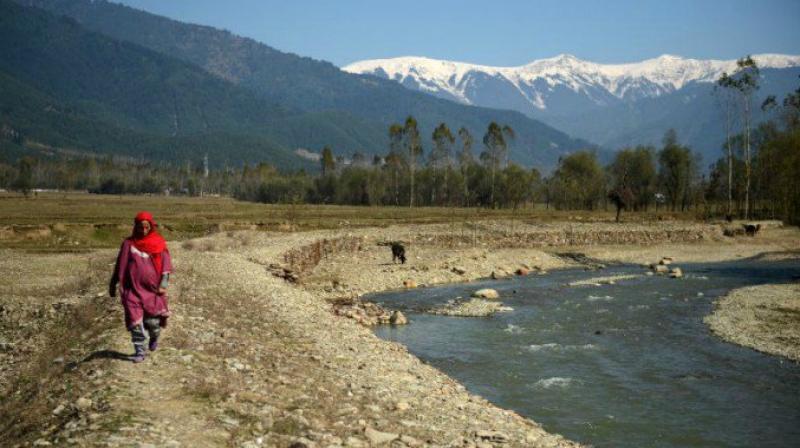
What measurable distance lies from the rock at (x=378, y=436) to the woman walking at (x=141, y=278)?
5.56 metres

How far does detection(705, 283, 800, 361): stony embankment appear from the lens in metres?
26.2

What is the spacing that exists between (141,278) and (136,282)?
13cm

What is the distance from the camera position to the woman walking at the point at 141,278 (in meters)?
14.5

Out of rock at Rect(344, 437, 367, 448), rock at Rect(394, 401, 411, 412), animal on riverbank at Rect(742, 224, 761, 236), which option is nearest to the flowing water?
rock at Rect(394, 401, 411, 412)

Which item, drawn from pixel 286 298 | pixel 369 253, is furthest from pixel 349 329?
pixel 369 253

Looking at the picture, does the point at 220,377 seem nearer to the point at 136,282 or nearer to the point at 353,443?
the point at 136,282

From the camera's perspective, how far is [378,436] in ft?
40.6

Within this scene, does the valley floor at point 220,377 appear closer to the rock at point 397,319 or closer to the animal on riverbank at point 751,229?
the rock at point 397,319

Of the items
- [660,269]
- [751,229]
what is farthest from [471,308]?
[751,229]

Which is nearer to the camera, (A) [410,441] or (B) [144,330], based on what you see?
(A) [410,441]

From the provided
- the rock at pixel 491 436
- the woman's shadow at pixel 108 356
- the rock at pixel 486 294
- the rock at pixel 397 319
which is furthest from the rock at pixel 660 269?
the woman's shadow at pixel 108 356

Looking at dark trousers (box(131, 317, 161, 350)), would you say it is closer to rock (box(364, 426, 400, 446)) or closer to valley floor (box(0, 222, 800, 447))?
valley floor (box(0, 222, 800, 447))

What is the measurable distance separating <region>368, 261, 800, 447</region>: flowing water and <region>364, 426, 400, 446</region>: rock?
18.0ft

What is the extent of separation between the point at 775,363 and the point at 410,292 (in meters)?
22.3
